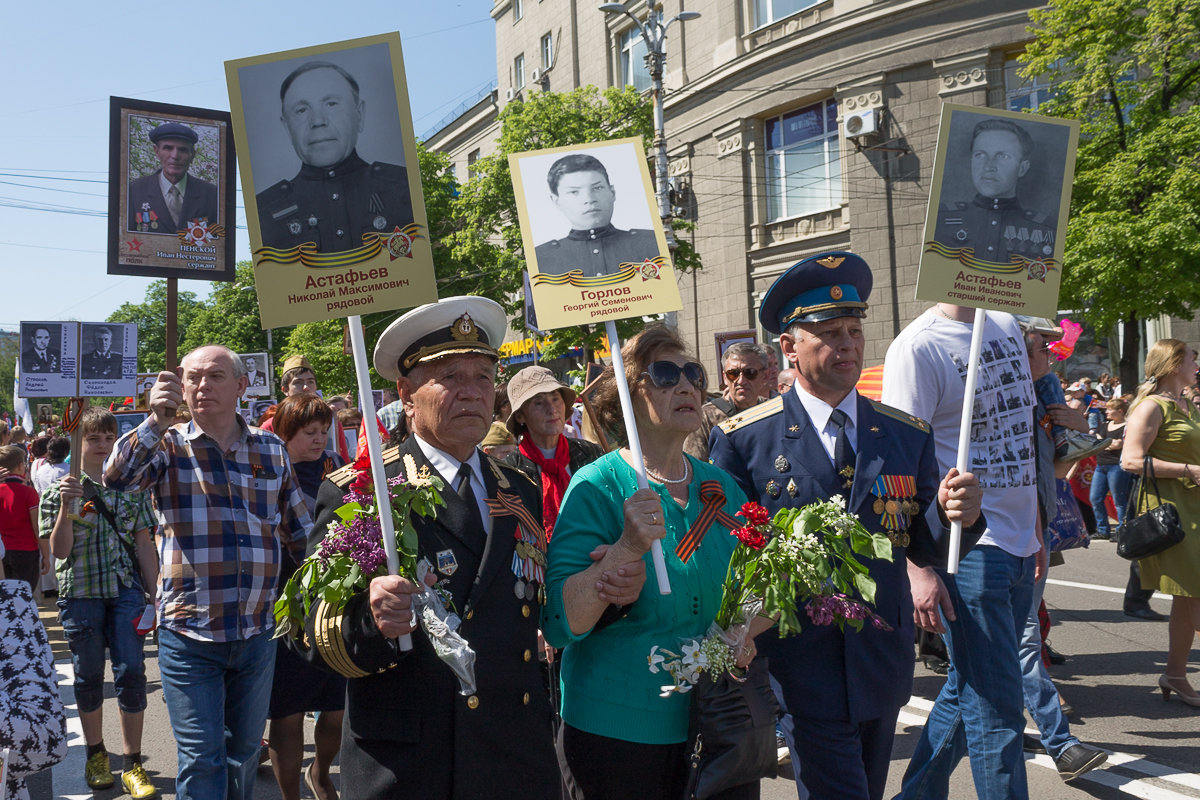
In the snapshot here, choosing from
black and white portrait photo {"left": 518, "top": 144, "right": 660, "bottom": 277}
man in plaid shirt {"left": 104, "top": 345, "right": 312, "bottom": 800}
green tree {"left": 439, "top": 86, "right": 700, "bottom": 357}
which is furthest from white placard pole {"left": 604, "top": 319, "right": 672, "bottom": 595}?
green tree {"left": 439, "top": 86, "right": 700, "bottom": 357}

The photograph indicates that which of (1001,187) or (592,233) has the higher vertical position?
(1001,187)

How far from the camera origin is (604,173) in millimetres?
3252

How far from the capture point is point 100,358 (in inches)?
324

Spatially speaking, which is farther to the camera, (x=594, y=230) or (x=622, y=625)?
(x=594, y=230)

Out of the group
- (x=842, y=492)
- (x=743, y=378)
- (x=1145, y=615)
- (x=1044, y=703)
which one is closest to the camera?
(x=842, y=492)

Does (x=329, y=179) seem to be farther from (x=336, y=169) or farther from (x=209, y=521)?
(x=209, y=521)

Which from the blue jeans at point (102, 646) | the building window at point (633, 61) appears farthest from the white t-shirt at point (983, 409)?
the building window at point (633, 61)

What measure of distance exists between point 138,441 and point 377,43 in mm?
2199

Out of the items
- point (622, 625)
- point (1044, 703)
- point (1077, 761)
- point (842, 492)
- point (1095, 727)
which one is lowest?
point (1095, 727)

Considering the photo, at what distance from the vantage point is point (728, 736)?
2.79 metres

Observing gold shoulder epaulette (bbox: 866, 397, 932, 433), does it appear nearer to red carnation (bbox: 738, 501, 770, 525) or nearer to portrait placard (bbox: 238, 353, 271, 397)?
red carnation (bbox: 738, 501, 770, 525)

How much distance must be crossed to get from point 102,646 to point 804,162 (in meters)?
24.2

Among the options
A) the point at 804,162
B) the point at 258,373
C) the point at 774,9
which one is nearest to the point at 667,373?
the point at 258,373

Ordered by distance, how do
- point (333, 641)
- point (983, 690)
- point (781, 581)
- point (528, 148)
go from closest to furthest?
1. point (333, 641)
2. point (781, 581)
3. point (983, 690)
4. point (528, 148)
